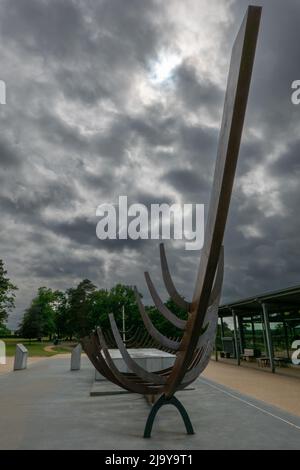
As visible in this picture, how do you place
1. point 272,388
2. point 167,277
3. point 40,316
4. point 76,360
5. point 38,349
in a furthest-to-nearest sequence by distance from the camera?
1. point 40,316
2. point 38,349
3. point 76,360
4. point 272,388
5. point 167,277

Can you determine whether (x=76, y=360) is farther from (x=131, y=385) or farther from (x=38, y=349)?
(x=38, y=349)

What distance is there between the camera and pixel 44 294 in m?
74.7

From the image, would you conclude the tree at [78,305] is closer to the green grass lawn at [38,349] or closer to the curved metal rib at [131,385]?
the green grass lawn at [38,349]

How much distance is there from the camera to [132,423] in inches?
241

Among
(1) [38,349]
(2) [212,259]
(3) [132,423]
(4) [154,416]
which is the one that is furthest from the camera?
(1) [38,349]

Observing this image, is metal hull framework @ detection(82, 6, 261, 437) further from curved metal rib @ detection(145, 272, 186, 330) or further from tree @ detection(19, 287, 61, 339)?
tree @ detection(19, 287, 61, 339)

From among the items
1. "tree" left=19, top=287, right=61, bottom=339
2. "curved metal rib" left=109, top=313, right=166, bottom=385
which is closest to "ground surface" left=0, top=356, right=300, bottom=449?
"curved metal rib" left=109, top=313, right=166, bottom=385

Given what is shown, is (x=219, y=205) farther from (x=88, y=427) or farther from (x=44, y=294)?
(x=44, y=294)

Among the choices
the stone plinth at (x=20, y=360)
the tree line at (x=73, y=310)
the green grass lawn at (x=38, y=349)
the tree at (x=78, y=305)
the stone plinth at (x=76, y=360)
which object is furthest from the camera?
the tree at (x=78, y=305)

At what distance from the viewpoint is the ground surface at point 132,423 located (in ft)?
16.3

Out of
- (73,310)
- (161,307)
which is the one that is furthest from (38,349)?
(161,307)

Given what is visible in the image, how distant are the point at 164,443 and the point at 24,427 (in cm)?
252

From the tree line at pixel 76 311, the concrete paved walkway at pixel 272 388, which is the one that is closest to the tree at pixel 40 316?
the tree line at pixel 76 311
